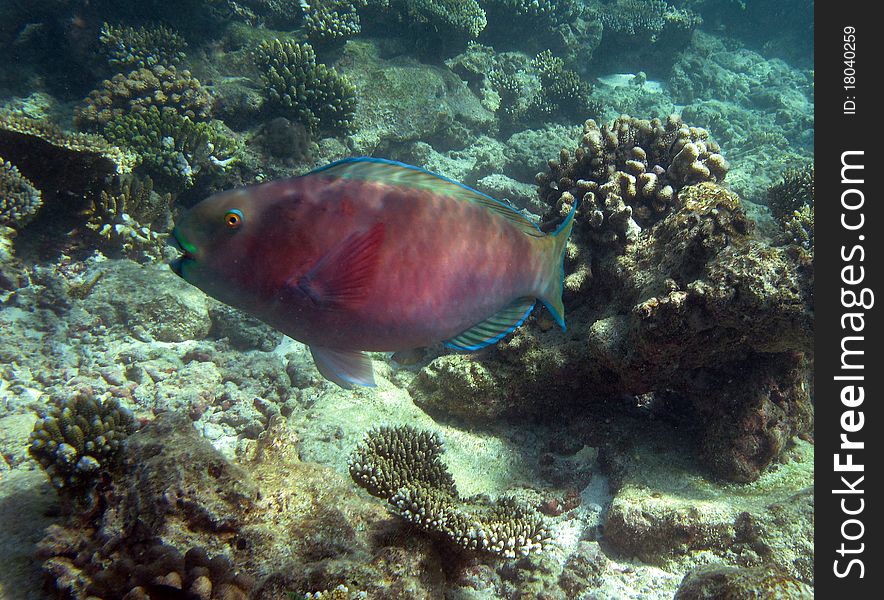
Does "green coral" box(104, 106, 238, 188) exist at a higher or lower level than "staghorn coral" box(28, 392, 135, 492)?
higher

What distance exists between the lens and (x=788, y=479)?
155 inches

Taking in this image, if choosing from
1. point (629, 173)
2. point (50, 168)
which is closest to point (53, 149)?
point (50, 168)

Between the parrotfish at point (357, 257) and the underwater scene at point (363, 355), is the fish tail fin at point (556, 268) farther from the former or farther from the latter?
the parrotfish at point (357, 257)

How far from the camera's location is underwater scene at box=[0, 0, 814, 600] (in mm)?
1651

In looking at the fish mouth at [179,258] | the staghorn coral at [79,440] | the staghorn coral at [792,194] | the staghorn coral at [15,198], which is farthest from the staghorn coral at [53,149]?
the staghorn coral at [792,194]

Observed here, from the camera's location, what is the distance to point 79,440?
2.73 meters

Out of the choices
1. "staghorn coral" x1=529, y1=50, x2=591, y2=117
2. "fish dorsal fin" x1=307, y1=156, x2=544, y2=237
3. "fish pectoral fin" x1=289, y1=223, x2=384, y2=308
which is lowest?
"fish pectoral fin" x1=289, y1=223, x2=384, y2=308

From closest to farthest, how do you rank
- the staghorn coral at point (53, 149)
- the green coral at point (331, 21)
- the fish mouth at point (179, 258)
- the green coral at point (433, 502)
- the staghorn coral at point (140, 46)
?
the fish mouth at point (179, 258) → the green coral at point (433, 502) → the staghorn coral at point (53, 149) → the staghorn coral at point (140, 46) → the green coral at point (331, 21)

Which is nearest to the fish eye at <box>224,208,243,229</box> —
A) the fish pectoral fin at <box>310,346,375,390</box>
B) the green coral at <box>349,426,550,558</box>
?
the fish pectoral fin at <box>310,346,375,390</box>

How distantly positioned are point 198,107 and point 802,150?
52.8 feet

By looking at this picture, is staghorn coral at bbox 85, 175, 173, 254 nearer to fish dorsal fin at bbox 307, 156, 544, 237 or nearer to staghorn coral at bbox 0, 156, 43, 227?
staghorn coral at bbox 0, 156, 43, 227

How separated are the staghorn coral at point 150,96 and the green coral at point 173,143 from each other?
1.69 ft

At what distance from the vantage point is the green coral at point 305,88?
26.9ft
